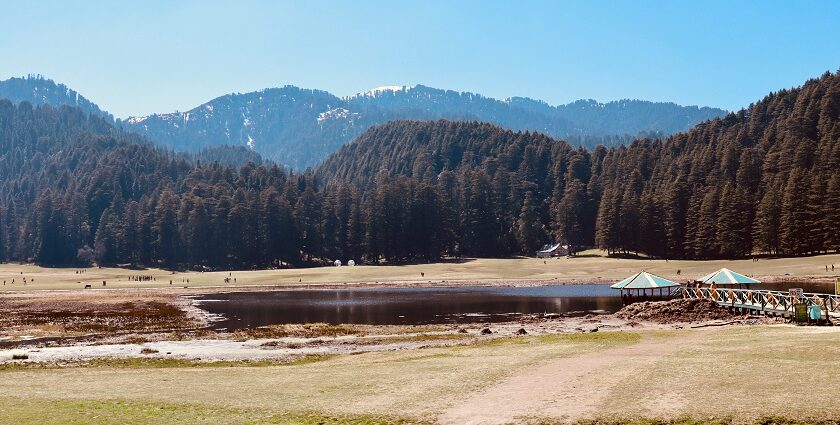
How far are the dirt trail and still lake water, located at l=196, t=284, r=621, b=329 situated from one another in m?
25.2

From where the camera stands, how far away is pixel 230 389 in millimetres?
23391

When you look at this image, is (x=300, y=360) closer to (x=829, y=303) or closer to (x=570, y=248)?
(x=829, y=303)

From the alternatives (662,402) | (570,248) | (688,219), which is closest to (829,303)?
(662,402)

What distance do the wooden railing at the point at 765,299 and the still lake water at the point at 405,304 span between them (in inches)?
293

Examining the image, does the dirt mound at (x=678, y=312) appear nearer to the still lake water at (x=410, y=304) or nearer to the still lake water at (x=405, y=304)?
the still lake water at (x=410, y=304)

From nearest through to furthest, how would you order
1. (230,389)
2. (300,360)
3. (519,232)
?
(230,389)
(300,360)
(519,232)

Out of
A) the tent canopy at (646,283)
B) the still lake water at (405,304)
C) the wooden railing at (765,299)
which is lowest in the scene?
the still lake water at (405,304)

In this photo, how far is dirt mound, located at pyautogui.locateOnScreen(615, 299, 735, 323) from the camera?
153ft

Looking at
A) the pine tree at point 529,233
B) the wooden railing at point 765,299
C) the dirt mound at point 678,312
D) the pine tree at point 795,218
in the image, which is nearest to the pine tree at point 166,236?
the pine tree at point 529,233

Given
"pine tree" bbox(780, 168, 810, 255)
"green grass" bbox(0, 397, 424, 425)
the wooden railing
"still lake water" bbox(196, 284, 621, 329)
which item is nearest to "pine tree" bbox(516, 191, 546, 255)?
"pine tree" bbox(780, 168, 810, 255)

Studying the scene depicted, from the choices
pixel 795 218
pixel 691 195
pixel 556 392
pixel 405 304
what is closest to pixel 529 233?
pixel 691 195

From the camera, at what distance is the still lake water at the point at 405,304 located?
181 feet

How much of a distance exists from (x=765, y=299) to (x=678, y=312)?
5.42 m

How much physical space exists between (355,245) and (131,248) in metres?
57.9
